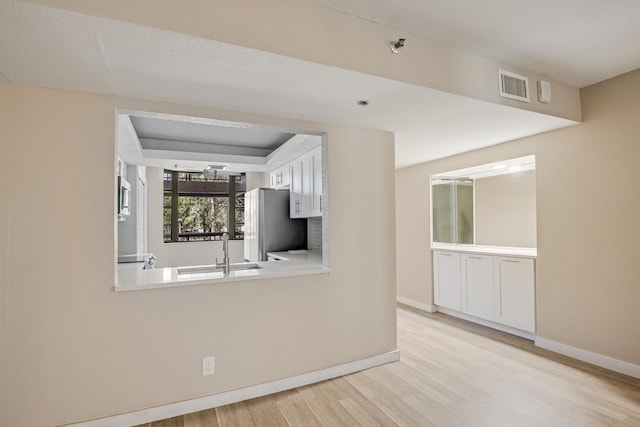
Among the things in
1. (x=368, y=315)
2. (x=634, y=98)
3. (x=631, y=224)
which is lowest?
(x=368, y=315)

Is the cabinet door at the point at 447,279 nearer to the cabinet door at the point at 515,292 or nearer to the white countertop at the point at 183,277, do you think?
the cabinet door at the point at 515,292

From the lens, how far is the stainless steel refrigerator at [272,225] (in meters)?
4.59

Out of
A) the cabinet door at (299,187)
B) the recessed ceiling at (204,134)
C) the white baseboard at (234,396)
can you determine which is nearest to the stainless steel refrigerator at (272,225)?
the cabinet door at (299,187)

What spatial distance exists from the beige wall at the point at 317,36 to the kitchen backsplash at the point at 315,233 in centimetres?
273

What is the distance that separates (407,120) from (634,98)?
1.84 m

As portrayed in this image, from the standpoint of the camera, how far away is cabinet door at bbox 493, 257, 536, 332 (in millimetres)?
3453

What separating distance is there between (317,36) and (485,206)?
12.9 ft

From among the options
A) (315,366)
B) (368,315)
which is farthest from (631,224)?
(315,366)

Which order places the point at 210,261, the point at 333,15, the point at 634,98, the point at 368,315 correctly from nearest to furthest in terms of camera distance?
the point at 333,15 < the point at 634,98 < the point at 368,315 < the point at 210,261

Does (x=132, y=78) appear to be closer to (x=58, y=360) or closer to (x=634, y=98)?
(x=58, y=360)

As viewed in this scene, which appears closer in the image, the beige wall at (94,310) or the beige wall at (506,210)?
the beige wall at (94,310)

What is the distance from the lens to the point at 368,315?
295cm

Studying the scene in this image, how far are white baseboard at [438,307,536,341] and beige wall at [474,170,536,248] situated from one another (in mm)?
1090

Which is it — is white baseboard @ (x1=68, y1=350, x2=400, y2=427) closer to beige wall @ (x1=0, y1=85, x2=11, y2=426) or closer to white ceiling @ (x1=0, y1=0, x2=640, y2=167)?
beige wall @ (x1=0, y1=85, x2=11, y2=426)
